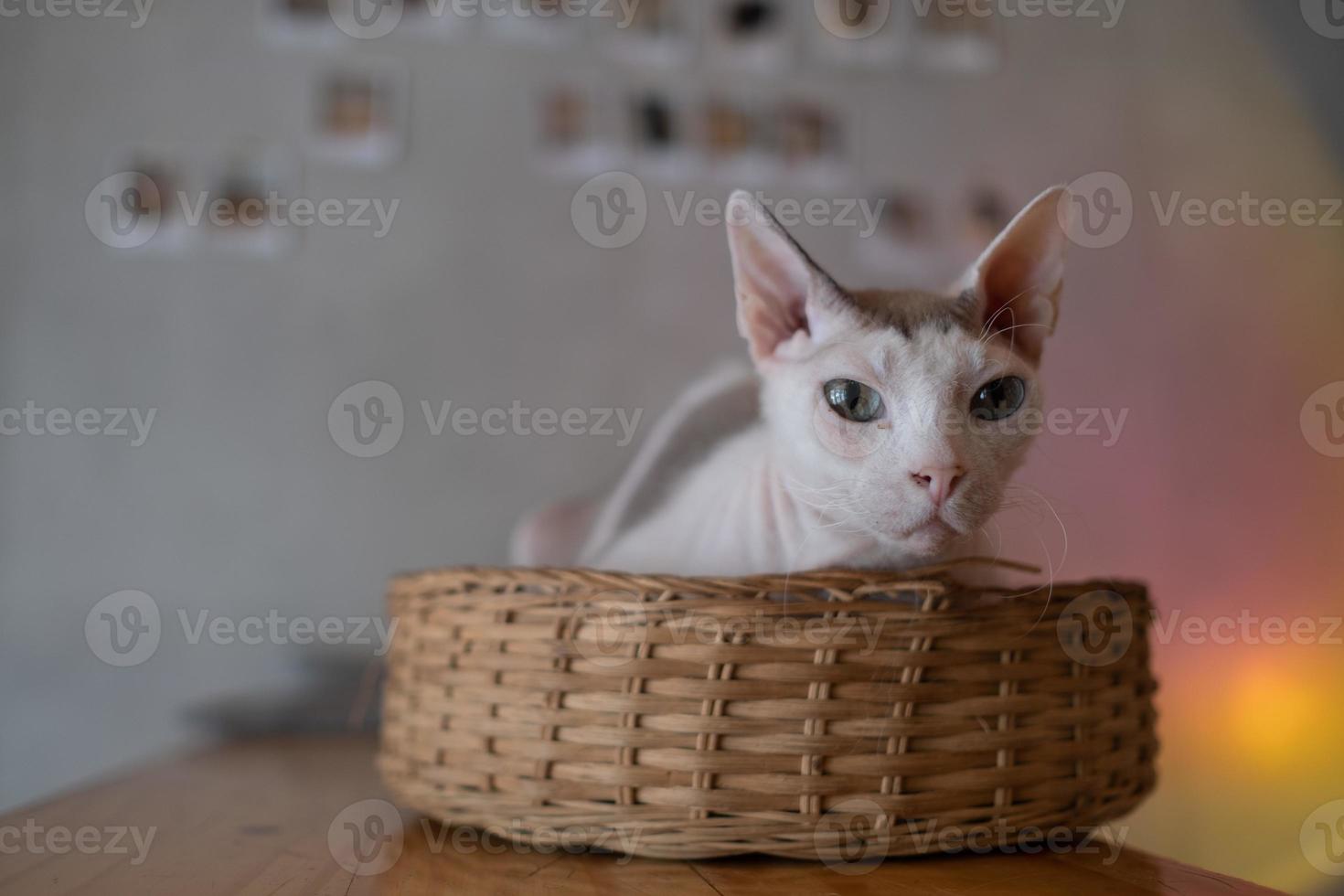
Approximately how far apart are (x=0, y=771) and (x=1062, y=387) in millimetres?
1990

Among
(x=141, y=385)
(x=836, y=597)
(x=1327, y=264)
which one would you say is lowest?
(x=836, y=597)

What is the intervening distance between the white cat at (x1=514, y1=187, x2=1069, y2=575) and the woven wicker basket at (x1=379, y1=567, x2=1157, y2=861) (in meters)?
0.08

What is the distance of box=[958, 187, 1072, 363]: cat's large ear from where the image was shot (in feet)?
3.00

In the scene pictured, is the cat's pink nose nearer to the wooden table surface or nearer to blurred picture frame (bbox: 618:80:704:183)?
the wooden table surface

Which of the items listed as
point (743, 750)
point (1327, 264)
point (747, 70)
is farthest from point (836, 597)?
point (1327, 264)

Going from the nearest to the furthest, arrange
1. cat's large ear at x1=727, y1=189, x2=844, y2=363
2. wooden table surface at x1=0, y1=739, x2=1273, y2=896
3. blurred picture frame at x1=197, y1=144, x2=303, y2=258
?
wooden table surface at x1=0, y1=739, x2=1273, y2=896 < cat's large ear at x1=727, y1=189, x2=844, y2=363 < blurred picture frame at x1=197, y1=144, x2=303, y2=258

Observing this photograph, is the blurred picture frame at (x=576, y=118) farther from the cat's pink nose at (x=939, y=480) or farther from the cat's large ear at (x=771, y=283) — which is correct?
the cat's pink nose at (x=939, y=480)

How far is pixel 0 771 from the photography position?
1.62 metres

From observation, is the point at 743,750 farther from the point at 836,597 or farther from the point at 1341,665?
the point at 1341,665

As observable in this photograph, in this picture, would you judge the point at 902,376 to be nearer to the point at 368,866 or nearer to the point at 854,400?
the point at 854,400

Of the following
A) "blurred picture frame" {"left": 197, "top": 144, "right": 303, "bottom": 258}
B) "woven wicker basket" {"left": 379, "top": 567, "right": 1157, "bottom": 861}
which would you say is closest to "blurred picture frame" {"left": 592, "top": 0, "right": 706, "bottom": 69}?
"blurred picture frame" {"left": 197, "top": 144, "right": 303, "bottom": 258}

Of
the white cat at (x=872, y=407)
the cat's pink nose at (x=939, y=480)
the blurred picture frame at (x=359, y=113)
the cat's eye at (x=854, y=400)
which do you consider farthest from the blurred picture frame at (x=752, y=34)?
the cat's pink nose at (x=939, y=480)

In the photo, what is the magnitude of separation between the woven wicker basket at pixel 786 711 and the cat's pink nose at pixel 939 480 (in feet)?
0.21

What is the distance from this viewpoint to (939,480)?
2.66ft
